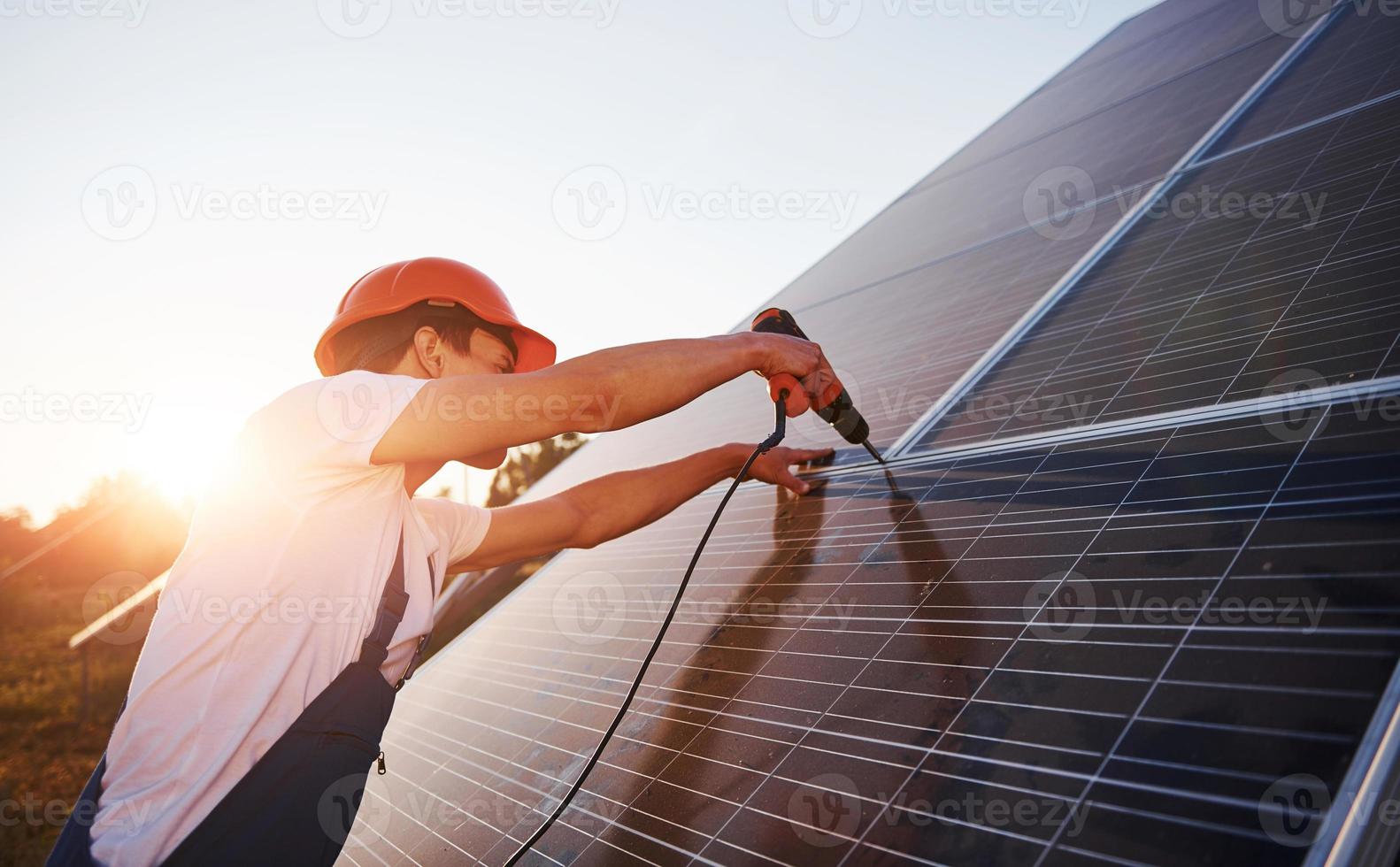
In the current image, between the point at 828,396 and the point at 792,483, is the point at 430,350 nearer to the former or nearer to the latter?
the point at 828,396

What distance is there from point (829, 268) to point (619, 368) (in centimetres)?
711

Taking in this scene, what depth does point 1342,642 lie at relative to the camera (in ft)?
3.64

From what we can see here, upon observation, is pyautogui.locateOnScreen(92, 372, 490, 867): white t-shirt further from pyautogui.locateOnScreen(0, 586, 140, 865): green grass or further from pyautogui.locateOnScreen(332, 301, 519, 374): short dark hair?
pyautogui.locateOnScreen(0, 586, 140, 865): green grass

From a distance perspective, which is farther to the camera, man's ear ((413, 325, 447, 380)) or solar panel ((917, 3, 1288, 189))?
solar panel ((917, 3, 1288, 189))

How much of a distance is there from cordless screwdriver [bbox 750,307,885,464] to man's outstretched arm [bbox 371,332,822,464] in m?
0.40

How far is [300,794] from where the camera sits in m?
1.65

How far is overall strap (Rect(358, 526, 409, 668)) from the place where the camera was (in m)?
1.87

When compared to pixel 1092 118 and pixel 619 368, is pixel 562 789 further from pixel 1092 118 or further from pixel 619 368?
pixel 1092 118

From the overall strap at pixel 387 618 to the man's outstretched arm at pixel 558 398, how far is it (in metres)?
0.39

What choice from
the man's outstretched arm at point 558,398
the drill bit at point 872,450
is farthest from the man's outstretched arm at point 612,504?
the man's outstretched arm at point 558,398

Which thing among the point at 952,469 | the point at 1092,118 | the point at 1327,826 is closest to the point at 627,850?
the point at 1327,826

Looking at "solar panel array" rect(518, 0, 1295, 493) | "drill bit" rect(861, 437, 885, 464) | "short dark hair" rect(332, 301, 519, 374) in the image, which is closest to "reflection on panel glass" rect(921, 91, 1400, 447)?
"drill bit" rect(861, 437, 885, 464)

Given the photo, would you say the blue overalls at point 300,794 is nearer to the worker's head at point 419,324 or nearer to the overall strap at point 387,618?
the overall strap at point 387,618

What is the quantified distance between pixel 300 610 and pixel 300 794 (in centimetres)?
41
